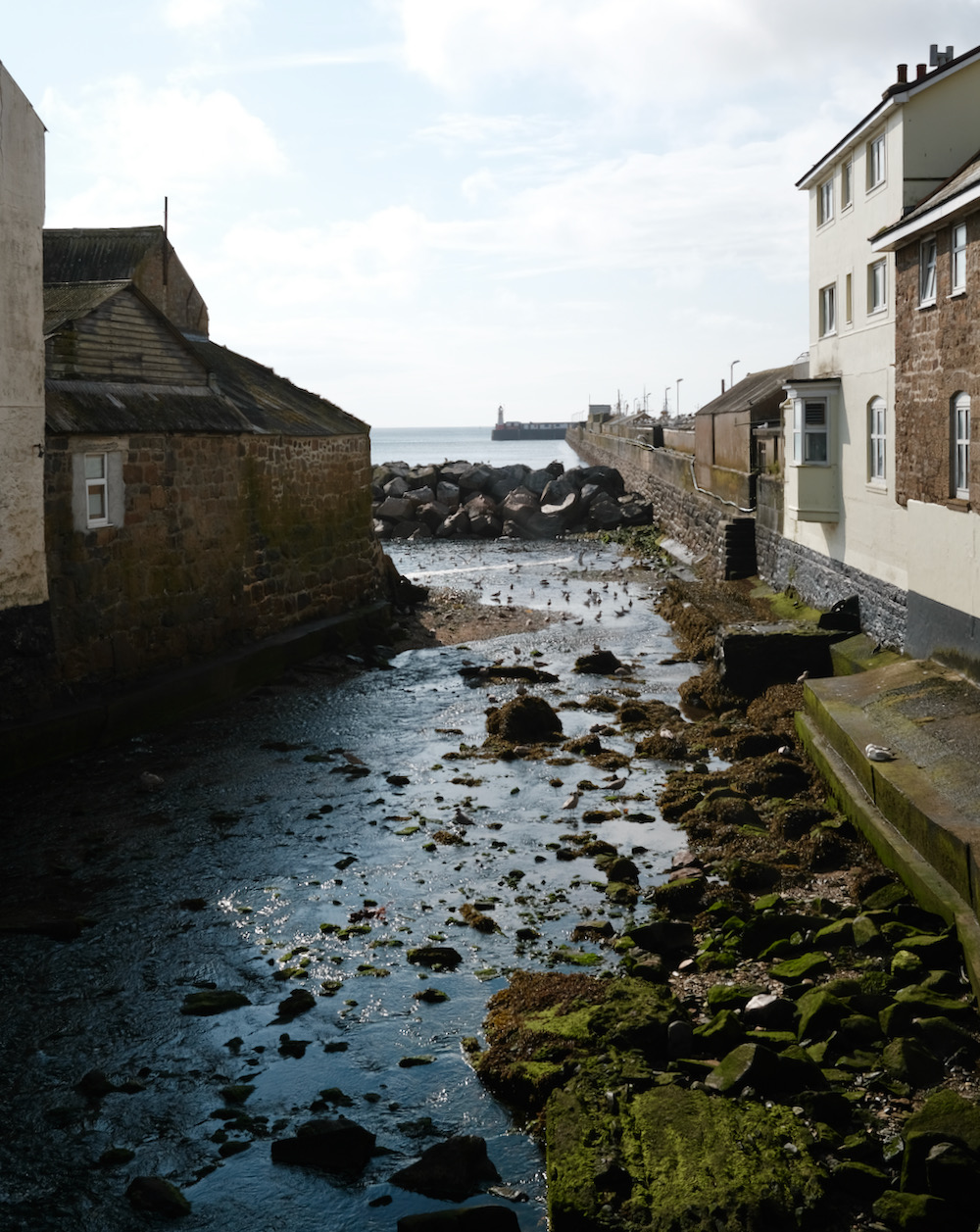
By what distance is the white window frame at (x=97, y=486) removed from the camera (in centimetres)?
1504

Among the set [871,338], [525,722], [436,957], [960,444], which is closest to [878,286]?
[871,338]

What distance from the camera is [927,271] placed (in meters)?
15.6

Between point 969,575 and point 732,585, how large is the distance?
13643 mm

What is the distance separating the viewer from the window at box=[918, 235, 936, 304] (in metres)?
15.4

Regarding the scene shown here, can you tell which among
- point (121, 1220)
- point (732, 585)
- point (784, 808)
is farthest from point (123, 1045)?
point (732, 585)

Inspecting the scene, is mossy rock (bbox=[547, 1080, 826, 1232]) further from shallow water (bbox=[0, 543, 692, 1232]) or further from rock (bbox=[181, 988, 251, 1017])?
rock (bbox=[181, 988, 251, 1017])

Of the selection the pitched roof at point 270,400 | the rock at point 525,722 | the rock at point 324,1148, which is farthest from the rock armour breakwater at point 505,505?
the rock at point 324,1148

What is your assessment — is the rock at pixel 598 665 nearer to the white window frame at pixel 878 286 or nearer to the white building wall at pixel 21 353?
the white window frame at pixel 878 286

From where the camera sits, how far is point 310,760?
14.6 metres

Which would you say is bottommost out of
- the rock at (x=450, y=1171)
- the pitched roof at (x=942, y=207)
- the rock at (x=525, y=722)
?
the rock at (x=450, y=1171)

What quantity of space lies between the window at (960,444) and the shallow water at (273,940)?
4957 mm

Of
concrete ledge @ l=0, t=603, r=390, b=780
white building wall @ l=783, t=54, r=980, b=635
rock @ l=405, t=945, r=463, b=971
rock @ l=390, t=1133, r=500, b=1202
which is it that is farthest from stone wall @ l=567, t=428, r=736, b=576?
rock @ l=390, t=1133, r=500, b=1202

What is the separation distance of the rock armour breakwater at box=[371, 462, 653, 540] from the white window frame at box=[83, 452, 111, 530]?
29944 millimetres

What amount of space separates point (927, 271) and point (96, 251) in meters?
14.4
